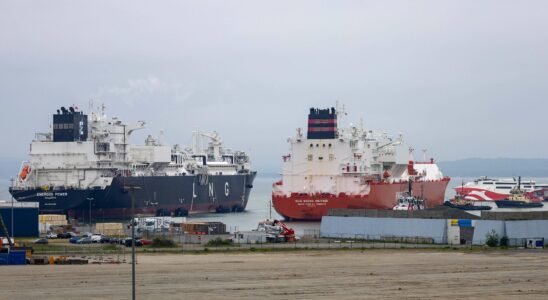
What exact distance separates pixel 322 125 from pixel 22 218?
3211cm

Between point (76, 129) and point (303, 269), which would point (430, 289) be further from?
point (76, 129)

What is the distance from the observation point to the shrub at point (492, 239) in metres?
64.8

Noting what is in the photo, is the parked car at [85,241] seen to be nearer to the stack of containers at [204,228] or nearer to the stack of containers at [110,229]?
the stack of containers at [110,229]

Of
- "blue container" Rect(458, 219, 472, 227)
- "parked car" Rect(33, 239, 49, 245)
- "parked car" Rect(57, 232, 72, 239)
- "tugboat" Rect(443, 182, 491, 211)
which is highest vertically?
"tugboat" Rect(443, 182, 491, 211)

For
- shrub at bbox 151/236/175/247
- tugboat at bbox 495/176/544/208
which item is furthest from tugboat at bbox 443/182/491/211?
shrub at bbox 151/236/175/247

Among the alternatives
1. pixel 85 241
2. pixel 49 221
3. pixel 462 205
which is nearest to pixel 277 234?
pixel 85 241

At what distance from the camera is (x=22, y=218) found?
77.9 m

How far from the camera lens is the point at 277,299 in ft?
130

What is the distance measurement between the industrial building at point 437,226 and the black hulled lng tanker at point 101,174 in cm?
3407

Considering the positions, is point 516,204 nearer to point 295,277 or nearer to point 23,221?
point 23,221

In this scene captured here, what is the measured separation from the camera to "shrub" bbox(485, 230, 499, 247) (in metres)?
64.8

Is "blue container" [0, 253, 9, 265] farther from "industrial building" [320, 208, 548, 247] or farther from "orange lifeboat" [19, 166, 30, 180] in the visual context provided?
"orange lifeboat" [19, 166, 30, 180]

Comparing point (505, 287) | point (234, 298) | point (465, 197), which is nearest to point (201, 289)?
point (234, 298)

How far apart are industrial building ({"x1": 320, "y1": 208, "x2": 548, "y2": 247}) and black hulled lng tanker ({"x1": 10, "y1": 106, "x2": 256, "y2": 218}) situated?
1341 inches
